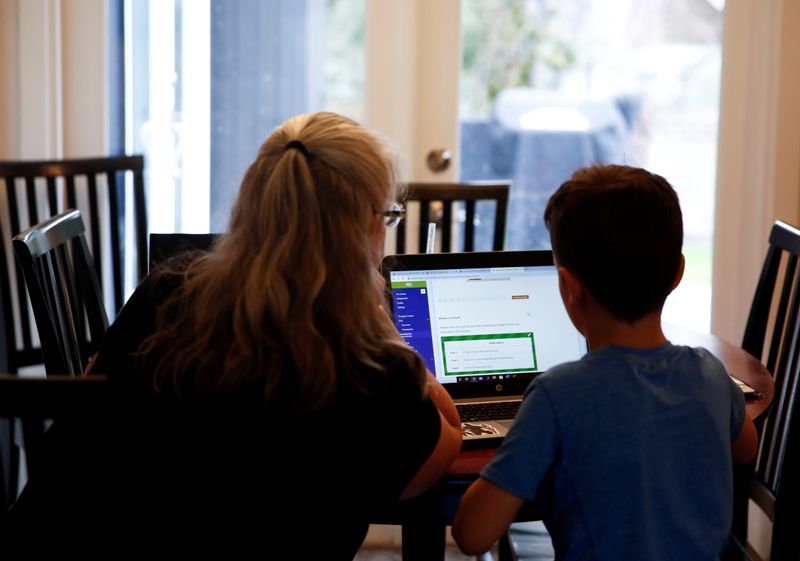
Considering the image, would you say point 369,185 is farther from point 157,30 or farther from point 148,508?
point 157,30

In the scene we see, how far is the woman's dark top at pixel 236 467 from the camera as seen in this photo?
37.8 inches

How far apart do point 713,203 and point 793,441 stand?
1356mm

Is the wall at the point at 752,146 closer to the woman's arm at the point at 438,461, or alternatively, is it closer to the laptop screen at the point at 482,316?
the laptop screen at the point at 482,316

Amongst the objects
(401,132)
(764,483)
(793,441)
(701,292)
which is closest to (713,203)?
(701,292)

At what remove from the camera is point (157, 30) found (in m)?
2.86

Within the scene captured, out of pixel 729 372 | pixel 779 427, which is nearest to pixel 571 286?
pixel 729 372

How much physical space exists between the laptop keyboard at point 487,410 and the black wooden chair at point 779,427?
0.49m

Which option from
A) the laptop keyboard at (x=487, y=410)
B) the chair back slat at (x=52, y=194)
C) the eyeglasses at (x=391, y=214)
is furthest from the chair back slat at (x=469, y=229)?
the eyeglasses at (x=391, y=214)

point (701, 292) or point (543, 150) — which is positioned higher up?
point (543, 150)

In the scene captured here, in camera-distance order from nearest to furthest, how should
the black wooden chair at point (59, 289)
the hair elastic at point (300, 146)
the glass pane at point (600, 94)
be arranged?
the hair elastic at point (300, 146) < the black wooden chair at point (59, 289) < the glass pane at point (600, 94)

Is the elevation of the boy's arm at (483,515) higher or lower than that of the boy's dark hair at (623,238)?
lower

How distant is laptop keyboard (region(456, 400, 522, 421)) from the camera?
1.53m

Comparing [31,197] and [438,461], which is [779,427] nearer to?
[438,461]

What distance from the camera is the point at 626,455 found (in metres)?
1.09
